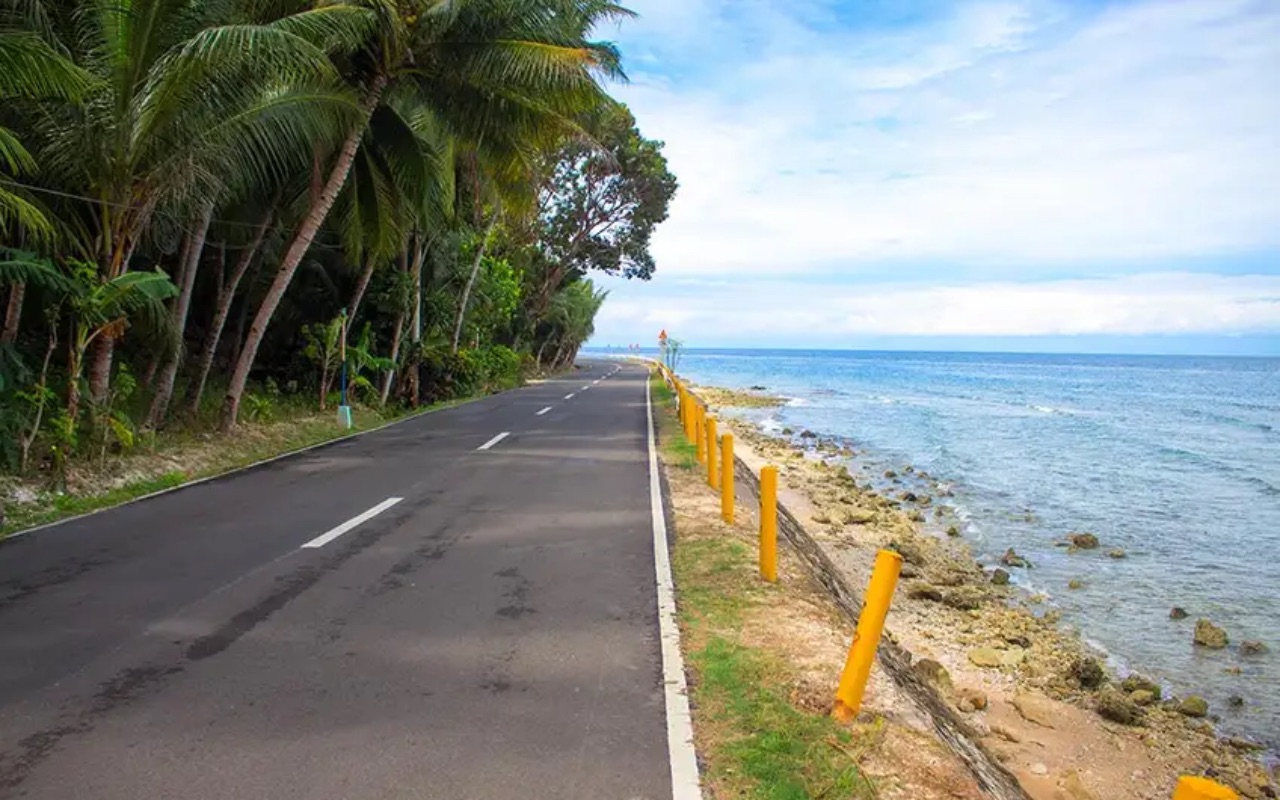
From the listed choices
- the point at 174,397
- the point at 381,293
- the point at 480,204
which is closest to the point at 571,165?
the point at 480,204

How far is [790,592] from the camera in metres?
7.11

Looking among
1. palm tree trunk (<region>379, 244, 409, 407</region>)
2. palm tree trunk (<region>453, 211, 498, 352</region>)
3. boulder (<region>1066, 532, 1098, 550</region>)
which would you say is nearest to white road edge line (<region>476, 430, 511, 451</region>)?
palm tree trunk (<region>379, 244, 409, 407</region>)

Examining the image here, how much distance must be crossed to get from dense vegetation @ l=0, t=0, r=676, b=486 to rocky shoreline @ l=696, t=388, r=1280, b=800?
845 cm

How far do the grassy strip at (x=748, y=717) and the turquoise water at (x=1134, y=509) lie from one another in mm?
4263

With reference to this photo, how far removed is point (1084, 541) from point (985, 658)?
6.77 m

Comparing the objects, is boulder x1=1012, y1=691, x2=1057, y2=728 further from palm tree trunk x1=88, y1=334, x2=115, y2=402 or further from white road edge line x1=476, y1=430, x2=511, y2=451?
palm tree trunk x1=88, y1=334, x2=115, y2=402

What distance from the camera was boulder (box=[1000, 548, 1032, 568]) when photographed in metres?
12.2

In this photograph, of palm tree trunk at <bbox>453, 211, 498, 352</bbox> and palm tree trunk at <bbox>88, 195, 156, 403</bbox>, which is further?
palm tree trunk at <bbox>453, 211, 498, 352</bbox>

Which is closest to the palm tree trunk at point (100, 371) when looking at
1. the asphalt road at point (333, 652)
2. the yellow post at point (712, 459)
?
the asphalt road at point (333, 652)

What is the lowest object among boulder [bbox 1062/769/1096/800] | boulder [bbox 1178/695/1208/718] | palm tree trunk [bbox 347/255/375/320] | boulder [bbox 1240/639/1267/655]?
boulder [bbox 1240/639/1267/655]

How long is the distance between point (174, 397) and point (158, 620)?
39.2ft

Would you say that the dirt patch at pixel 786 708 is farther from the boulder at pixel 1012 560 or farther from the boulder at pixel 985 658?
the boulder at pixel 1012 560

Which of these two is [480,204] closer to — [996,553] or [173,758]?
[996,553]

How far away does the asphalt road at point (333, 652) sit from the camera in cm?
383
